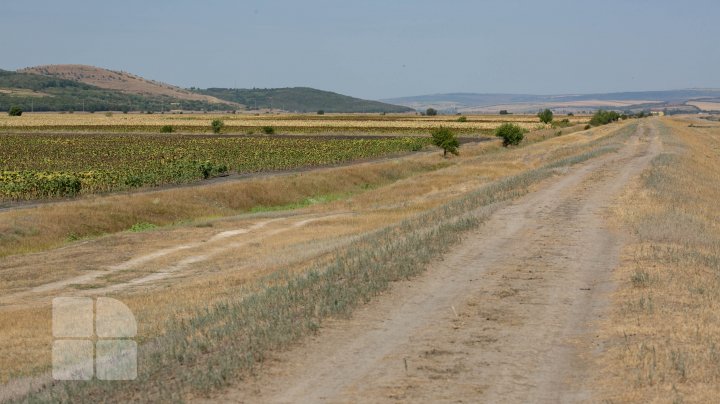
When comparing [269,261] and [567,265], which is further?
[269,261]

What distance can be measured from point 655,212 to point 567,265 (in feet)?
26.8

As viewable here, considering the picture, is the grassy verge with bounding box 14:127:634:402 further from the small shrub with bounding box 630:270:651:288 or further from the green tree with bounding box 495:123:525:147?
the green tree with bounding box 495:123:525:147

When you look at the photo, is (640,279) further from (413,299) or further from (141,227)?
(141,227)

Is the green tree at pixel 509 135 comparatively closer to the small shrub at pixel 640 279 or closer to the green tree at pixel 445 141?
the green tree at pixel 445 141

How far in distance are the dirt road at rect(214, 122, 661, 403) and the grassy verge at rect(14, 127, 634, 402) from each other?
1.17 feet

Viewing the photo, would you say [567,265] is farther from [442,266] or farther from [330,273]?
[330,273]

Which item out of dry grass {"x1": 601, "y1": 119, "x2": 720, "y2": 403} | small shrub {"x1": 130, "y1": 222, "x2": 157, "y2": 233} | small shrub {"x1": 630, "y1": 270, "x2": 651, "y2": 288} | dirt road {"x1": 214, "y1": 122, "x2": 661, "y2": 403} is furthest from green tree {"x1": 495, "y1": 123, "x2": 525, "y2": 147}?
small shrub {"x1": 630, "y1": 270, "x2": 651, "y2": 288}

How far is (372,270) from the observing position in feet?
54.2

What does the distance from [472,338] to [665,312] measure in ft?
10.5

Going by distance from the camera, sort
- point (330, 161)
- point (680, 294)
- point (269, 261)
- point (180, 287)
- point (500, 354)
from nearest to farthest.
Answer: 1. point (500, 354)
2. point (680, 294)
3. point (180, 287)
4. point (269, 261)
5. point (330, 161)

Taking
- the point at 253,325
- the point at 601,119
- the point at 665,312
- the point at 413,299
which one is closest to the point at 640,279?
the point at 665,312

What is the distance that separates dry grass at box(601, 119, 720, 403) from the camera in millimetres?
9781

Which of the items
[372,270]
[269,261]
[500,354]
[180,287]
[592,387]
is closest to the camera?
[592,387]

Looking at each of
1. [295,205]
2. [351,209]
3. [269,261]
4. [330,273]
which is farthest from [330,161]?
[330,273]
